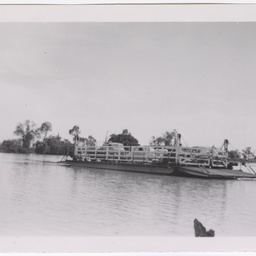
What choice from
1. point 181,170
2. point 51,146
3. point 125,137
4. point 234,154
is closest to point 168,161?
point 181,170

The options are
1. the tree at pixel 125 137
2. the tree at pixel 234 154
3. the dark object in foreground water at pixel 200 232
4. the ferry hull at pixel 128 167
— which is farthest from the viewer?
the ferry hull at pixel 128 167

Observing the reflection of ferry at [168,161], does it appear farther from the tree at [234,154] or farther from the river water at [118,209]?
the river water at [118,209]

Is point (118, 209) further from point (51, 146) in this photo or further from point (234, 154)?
point (234, 154)

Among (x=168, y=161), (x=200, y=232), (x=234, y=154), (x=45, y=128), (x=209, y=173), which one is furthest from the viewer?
(x=168, y=161)

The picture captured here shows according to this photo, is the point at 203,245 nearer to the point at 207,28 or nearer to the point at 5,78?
the point at 207,28

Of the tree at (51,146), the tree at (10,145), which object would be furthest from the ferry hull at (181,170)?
the tree at (10,145)
